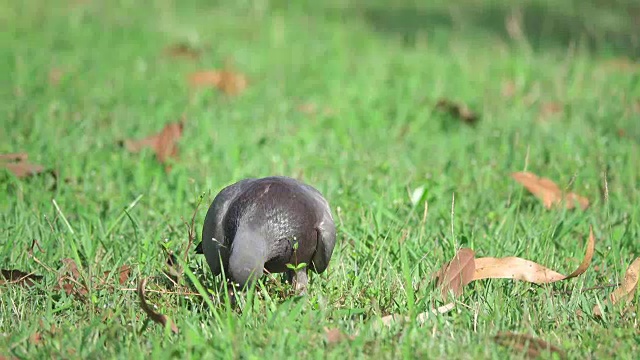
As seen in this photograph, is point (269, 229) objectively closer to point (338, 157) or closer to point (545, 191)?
point (545, 191)

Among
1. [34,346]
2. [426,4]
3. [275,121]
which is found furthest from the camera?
[426,4]

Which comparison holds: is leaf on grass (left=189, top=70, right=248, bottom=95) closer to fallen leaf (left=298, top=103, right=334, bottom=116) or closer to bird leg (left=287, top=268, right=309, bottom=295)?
fallen leaf (left=298, top=103, right=334, bottom=116)

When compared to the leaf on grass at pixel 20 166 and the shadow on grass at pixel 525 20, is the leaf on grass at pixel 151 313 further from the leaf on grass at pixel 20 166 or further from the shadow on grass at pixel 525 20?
the shadow on grass at pixel 525 20

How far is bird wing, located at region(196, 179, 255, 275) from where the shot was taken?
9.29 feet

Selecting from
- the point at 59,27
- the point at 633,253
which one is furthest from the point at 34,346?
the point at 59,27

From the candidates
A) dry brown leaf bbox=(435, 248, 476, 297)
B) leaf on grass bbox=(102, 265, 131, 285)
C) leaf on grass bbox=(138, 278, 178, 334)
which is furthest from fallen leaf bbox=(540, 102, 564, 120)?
leaf on grass bbox=(138, 278, 178, 334)

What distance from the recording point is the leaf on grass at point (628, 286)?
10.0 feet

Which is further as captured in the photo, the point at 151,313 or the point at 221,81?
the point at 221,81

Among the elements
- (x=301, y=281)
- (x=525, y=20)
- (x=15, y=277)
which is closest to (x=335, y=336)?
(x=301, y=281)

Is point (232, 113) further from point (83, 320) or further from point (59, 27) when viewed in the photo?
point (83, 320)

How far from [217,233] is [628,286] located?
142 cm

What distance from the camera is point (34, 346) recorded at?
2662 millimetres

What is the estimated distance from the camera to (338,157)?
4797 millimetres

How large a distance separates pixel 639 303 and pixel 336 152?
221 centimetres
